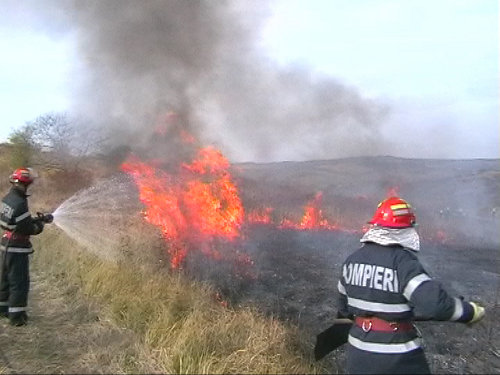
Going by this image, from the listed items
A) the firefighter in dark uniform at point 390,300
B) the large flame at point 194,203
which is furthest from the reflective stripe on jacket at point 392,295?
the large flame at point 194,203

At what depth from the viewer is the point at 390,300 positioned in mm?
2893

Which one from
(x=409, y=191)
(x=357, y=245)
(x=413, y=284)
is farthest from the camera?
(x=409, y=191)

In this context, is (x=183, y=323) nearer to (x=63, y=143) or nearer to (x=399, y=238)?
(x=399, y=238)

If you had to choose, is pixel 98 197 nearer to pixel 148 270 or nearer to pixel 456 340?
pixel 148 270

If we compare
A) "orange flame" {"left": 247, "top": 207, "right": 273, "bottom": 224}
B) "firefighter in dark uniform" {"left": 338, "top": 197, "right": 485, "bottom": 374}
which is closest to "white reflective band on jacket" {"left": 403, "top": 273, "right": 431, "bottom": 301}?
"firefighter in dark uniform" {"left": 338, "top": 197, "right": 485, "bottom": 374}

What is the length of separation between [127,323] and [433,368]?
130 inches

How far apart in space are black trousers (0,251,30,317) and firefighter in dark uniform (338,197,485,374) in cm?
409

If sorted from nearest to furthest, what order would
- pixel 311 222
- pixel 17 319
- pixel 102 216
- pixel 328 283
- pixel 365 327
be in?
pixel 365 327 → pixel 17 319 → pixel 328 283 → pixel 102 216 → pixel 311 222

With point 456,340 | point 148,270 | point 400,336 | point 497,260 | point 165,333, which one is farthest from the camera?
point 497,260

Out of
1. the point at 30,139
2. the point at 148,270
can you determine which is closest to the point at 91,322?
the point at 148,270

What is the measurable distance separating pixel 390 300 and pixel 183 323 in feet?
8.15

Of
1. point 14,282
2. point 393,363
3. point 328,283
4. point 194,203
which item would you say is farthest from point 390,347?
point 194,203

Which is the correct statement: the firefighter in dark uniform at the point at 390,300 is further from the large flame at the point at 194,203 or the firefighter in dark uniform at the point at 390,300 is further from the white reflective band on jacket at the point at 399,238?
the large flame at the point at 194,203

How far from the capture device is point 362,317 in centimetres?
305
